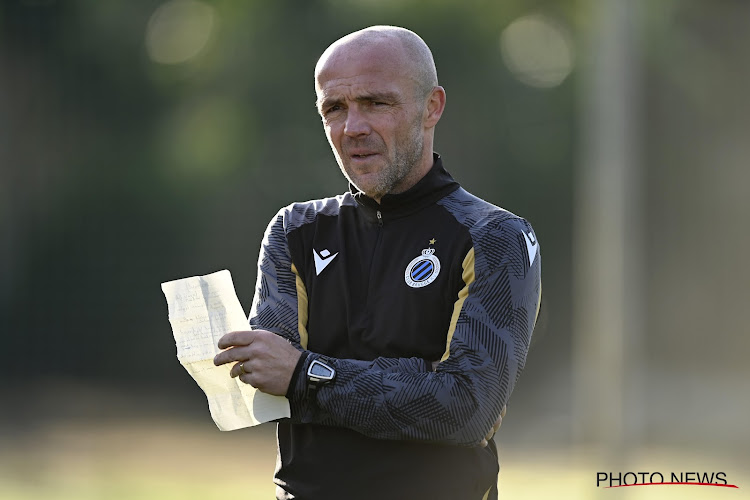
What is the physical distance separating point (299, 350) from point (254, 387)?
137mm

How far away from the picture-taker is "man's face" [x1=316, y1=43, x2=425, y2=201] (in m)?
2.54

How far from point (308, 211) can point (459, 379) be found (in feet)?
2.16

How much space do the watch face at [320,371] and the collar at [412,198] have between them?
430mm

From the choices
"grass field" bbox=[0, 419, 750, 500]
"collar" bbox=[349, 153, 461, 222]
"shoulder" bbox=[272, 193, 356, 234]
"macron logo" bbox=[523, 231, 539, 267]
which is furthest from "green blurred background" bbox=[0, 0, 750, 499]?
"macron logo" bbox=[523, 231, 539, 267]

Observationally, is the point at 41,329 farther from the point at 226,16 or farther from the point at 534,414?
the point at 534,414

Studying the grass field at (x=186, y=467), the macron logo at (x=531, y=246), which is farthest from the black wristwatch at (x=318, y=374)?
the grass field at (x=186, y=467)

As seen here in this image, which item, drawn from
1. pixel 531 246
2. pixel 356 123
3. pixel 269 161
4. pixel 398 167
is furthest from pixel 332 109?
pixel 269 161

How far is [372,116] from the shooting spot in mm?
2564

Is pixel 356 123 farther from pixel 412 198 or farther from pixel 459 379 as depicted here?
pixel 459 379

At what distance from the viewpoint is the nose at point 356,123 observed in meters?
2.54

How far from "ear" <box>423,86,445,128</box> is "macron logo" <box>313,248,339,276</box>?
415mm

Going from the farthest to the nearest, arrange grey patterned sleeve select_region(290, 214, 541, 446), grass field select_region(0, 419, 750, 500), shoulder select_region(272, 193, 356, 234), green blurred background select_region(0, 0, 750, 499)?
1. green blurred background select_region(0, 0, 750, 499)
2. grass field select_region(0, 419, 750, 500)
3. shoulder select_region(272, 193, 356, 234)
4. grey patterned sleeve select_region(290, 214, 541, 446)

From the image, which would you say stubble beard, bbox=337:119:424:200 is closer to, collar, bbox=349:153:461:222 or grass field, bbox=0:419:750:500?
collar, bbox=349:153:461:222

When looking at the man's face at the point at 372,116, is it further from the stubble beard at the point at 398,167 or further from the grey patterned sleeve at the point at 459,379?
the grey patterned sleeve at the point at 459,379
